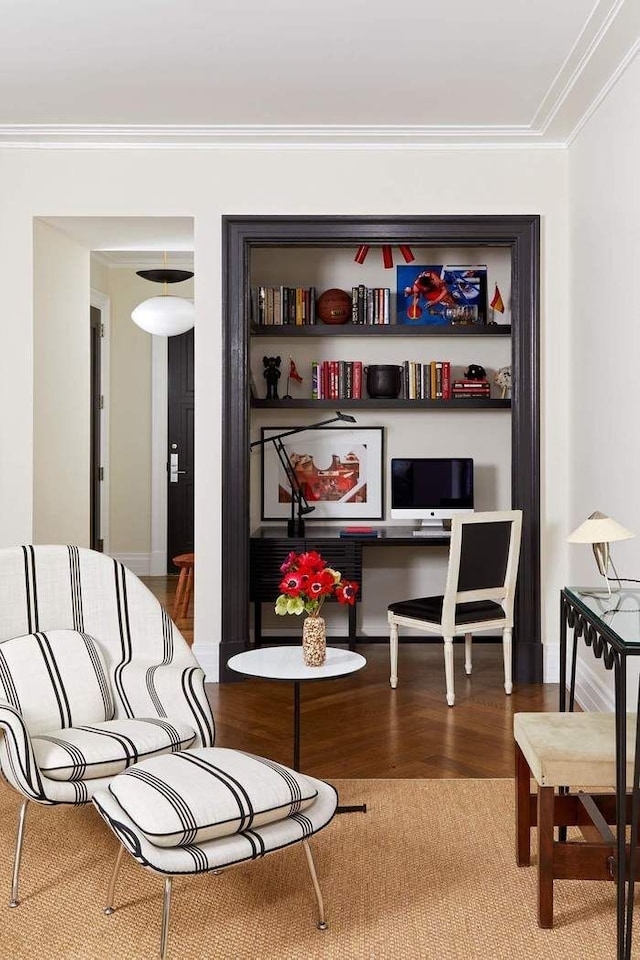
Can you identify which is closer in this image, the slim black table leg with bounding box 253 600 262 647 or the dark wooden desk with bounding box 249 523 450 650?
the dark wooden desk with bounding box 249 523 450 650

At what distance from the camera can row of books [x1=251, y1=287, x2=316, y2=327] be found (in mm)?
5219

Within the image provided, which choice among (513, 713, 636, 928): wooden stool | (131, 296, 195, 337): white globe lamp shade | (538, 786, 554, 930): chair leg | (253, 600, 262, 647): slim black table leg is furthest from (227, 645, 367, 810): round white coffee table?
(131, 296, 195, 337): white globe lamp shade

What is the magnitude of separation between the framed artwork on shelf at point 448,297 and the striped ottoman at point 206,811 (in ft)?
11.5

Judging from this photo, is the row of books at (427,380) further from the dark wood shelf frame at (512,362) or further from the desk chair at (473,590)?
the desk chair at (473,590)

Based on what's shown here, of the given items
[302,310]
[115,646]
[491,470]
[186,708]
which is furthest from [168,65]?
[491,470]

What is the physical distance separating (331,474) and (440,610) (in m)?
1.42

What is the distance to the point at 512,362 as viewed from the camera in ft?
15.6

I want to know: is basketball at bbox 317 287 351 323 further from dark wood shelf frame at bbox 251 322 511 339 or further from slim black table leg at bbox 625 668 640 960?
slim black table leg at bbox 625 668 640 960

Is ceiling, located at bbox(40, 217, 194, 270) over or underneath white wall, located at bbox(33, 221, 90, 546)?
over

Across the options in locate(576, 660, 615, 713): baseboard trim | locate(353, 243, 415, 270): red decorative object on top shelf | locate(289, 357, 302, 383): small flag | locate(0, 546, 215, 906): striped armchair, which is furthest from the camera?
locate(289, 357, 302, 383): small flag

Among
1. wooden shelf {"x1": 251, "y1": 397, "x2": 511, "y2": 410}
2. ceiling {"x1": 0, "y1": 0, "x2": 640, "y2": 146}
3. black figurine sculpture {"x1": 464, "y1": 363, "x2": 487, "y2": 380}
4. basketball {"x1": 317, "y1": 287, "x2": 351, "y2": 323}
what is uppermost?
ceiling {"x1": 0, "y1": 0, "x2": 640, "y2": 146}

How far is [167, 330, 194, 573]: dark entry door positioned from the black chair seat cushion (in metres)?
3.84

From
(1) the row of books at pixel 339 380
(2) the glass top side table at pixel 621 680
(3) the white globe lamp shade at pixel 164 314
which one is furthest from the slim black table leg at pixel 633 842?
(3) the white globe lamp shade at pixel 164 314

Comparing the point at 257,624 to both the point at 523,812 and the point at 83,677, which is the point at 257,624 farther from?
the point at 523,812
